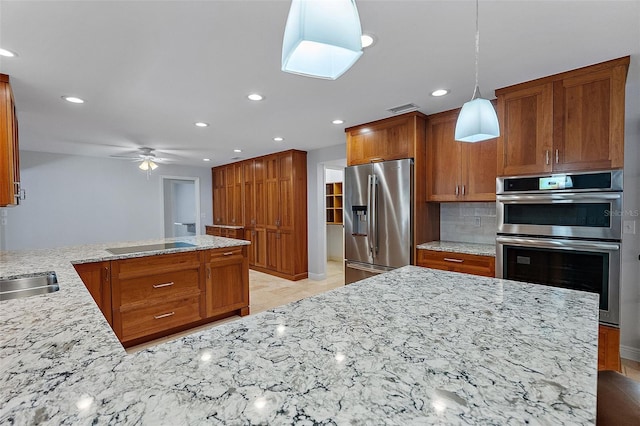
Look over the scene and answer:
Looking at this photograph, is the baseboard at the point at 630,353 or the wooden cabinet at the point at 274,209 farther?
the wooden cabinet at the point at 274,209

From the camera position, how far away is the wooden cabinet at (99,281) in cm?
242

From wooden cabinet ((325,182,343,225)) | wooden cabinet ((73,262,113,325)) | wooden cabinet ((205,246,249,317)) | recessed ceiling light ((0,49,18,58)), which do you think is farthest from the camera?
wooden cabinet ((325,182,343,225))

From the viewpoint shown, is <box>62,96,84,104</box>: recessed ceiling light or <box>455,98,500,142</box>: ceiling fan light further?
<box>62,96,84,104</box>: recessed ceiling light

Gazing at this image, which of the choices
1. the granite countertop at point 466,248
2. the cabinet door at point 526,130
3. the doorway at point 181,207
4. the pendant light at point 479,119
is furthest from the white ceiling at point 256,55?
the doorway at point 181,207

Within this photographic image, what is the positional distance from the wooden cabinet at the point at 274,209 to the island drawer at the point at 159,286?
2.15 m

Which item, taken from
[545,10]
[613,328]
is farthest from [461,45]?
[613,328]

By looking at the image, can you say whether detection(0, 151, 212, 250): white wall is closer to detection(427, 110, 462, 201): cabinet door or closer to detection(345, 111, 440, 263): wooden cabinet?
detection(345, 111, 440, 263): wooden cabinet

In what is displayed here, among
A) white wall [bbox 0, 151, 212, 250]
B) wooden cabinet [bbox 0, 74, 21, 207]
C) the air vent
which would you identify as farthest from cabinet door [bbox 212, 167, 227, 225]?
the air vent

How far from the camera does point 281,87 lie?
2506mm

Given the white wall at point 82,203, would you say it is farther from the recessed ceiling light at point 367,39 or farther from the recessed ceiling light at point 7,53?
the recessed ceiling light at point 367,39

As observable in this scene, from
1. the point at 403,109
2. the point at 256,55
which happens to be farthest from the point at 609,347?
the point at 256,55

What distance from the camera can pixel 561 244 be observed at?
2246mm

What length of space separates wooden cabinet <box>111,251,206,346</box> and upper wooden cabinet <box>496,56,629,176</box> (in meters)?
3.03

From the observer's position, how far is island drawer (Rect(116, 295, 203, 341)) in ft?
8.79
